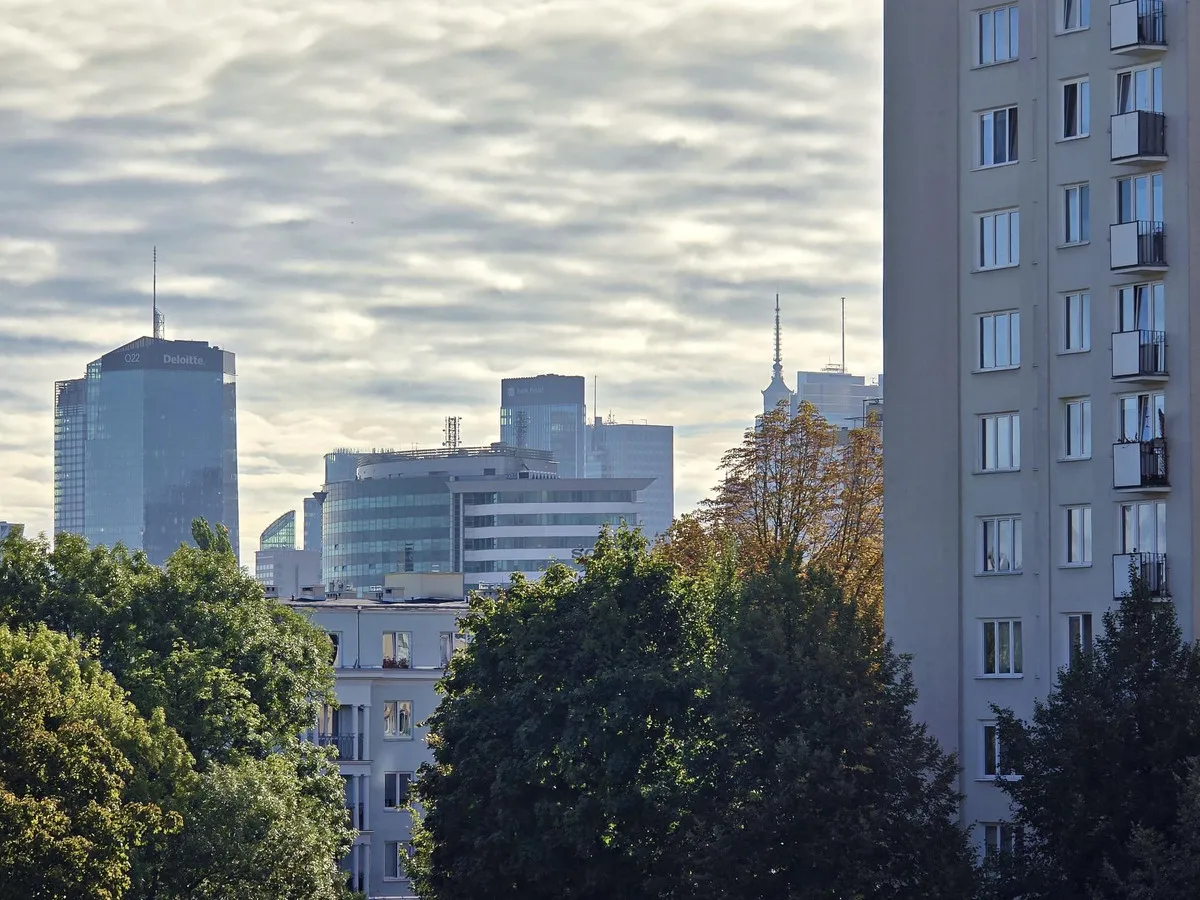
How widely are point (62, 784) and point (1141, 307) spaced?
38.4 m

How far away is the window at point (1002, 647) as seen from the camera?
77.3m

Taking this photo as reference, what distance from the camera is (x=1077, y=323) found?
76.6m

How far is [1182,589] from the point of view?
7262cm

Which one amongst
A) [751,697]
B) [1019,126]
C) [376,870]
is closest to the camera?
[751,697]

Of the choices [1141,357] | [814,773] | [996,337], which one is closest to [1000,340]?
[996,337]

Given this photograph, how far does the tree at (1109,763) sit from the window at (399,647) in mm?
68841

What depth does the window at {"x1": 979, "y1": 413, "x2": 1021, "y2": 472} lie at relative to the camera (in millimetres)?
78125

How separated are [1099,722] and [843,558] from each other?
3639 cm

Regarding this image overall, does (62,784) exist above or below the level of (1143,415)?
below

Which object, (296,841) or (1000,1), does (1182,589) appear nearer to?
(1000,1)

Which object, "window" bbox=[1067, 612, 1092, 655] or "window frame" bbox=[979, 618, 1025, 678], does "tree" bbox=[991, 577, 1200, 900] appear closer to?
"window" bbox=[1067, 612, 1092, 655]

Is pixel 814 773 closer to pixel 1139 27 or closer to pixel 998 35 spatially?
pixel 1139 27

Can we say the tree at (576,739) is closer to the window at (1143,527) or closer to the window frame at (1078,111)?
the window at (1143,527)

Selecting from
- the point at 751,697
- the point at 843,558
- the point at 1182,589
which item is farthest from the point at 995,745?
the point at 843,558
